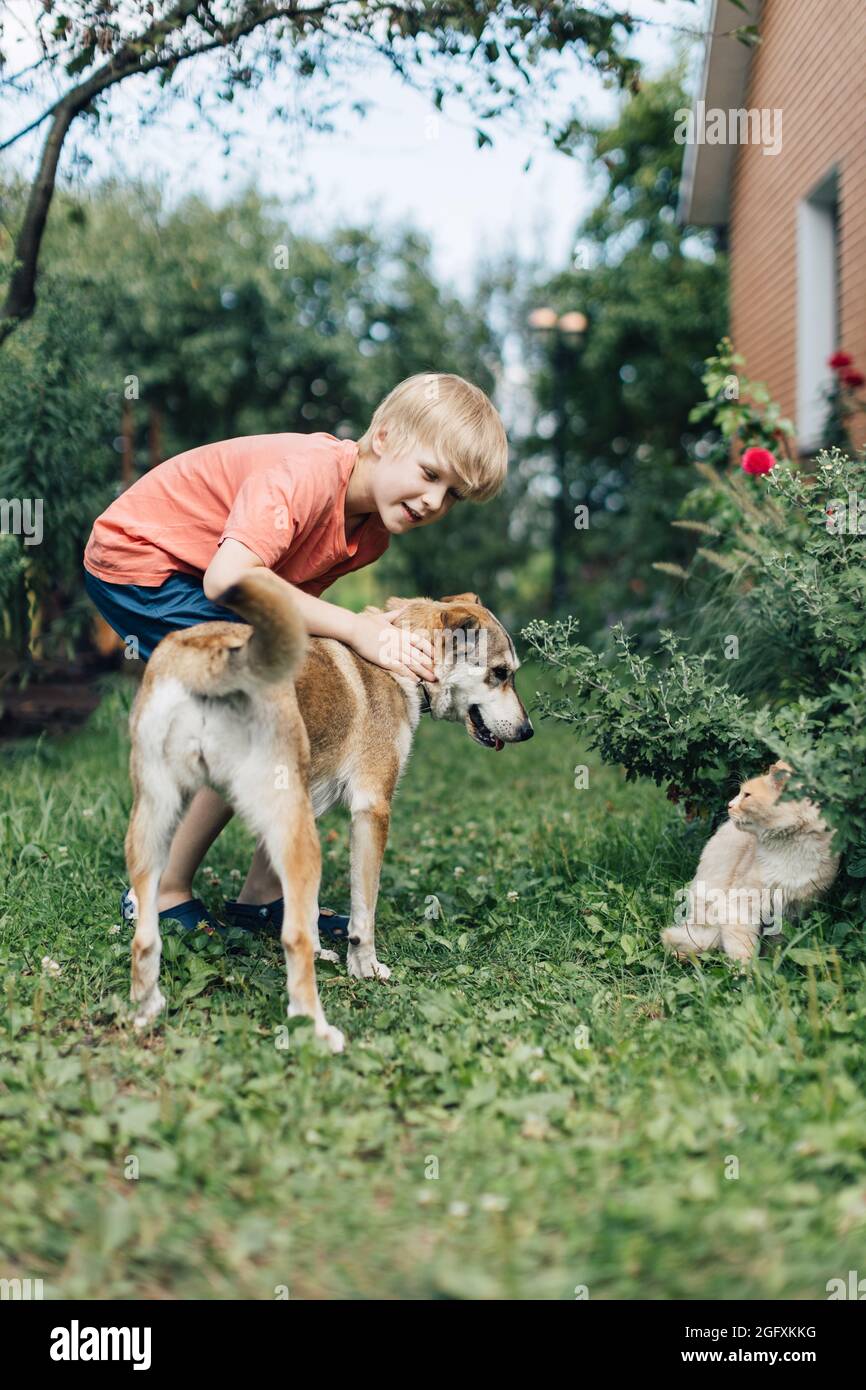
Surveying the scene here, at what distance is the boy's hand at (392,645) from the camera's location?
148 inches

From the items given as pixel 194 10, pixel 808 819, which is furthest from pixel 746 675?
pixel 194 10

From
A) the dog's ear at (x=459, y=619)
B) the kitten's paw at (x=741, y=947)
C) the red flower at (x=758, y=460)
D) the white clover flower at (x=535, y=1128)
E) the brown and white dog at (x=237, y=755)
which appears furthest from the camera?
the red flower at (x=758, y=460)

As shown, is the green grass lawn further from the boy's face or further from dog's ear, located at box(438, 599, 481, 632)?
the boy's face

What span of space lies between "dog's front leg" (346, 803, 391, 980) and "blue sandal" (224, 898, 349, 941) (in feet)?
1.51

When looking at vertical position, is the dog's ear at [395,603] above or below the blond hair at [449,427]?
below

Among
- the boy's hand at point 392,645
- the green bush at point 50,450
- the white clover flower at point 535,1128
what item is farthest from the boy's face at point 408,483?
the green bush at point 50,450

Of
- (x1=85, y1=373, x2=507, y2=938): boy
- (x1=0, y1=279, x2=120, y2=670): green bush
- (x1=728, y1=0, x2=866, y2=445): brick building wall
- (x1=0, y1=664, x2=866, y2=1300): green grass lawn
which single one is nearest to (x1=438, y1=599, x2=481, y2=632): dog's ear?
(x1=85, y1=373, x2=507, y2=938): boy

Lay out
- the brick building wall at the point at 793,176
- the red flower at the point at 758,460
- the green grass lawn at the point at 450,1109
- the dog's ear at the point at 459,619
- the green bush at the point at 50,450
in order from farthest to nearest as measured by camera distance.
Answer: the brick building wall at the point at 793,176
the green bush at the point at 50,450
the red flower at the point at 758,460
the dog's ear at the point at 459,619
the green grass lawn at the point at 450,1109

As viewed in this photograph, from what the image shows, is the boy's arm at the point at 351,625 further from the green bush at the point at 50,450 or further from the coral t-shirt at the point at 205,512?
the green bush at the point at 50,450

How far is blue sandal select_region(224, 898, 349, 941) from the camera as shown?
14.0 feet

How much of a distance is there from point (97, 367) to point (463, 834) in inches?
163

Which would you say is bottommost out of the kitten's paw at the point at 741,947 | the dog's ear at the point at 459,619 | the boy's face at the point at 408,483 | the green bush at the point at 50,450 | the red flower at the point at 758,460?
the kitten's paw at the point at 741,947

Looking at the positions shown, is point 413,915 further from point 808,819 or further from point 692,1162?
point 692,1162

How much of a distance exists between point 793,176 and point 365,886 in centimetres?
749
